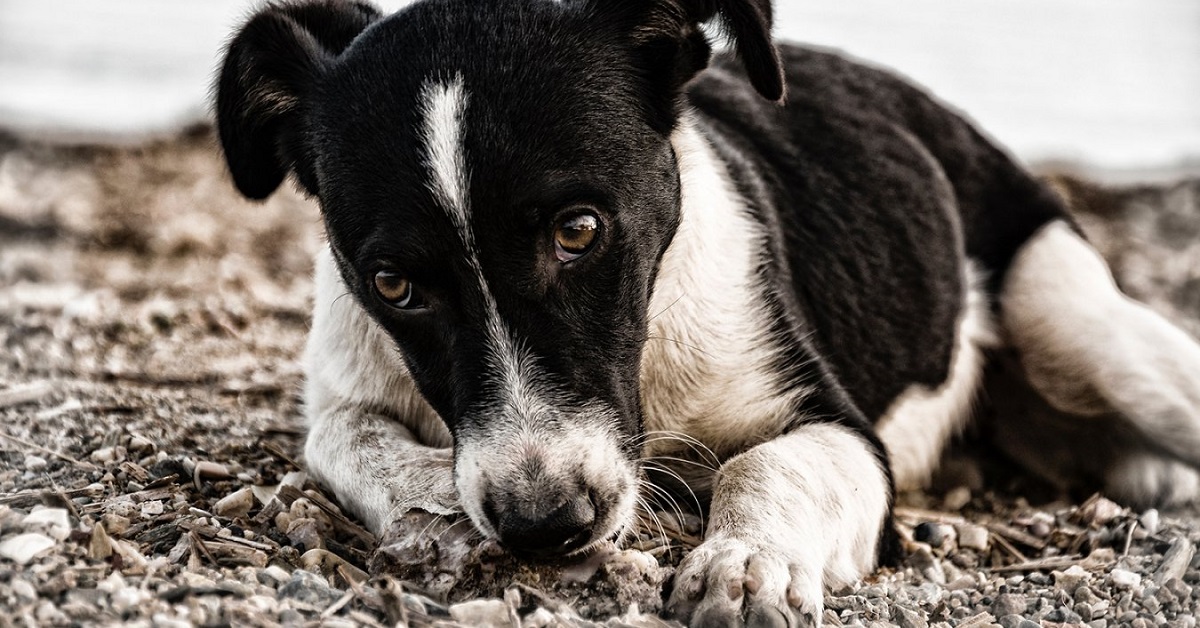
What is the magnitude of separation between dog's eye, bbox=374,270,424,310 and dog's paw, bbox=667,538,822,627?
102cm

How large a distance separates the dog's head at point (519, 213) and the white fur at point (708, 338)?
10.3 inches

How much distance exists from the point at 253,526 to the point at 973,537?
94.9 inches

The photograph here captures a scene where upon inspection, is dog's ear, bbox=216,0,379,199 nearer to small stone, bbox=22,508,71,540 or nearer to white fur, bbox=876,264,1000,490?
small stone, bbox=22,508,71,540

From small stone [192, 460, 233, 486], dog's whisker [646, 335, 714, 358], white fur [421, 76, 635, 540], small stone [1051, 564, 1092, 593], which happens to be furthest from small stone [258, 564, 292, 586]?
small stone [1051, 564, 1092, 593]

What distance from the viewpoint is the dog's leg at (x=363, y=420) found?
3869 mm

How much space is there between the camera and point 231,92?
13.1ft

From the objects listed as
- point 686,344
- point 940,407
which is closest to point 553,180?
point 686,344

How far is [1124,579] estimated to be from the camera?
12.4 feet

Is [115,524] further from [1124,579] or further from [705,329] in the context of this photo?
[1124,579]

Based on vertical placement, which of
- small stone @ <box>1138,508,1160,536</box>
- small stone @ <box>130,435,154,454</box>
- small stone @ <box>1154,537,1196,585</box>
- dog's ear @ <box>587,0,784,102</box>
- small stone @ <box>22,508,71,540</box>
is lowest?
small stone @ <box>1138,508,1160,536</box>

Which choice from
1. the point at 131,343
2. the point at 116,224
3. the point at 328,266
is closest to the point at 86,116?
the point at 116,224

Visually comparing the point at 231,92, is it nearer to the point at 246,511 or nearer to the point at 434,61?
the point at 434,61

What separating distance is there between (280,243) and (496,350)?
5494 mm

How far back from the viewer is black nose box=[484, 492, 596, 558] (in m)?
3.09
